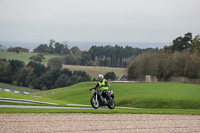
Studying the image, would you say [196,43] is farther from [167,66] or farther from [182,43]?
[167,66]

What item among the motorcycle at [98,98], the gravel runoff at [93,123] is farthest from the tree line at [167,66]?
the gravel runoff at [93,123]

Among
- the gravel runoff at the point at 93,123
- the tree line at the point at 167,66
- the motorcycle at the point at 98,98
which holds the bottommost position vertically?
the gravel runoff at the point at 93,123

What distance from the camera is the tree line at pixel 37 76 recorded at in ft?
456

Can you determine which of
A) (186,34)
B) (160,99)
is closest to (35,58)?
(186,34)

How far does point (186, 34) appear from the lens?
129 meters

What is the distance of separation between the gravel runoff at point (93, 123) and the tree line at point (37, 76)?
117984 millimetres

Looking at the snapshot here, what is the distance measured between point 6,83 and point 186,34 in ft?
241

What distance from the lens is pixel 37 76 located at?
476 ft

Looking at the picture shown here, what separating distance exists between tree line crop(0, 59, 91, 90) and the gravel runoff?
118m

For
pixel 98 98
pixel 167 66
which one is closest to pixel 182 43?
pixel 167 66

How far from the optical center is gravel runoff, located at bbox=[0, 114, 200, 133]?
631 inches

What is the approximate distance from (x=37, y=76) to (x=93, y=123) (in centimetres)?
12962

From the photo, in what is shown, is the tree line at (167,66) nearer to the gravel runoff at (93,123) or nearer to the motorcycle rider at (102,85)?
the motorcycle rider at (102,85)

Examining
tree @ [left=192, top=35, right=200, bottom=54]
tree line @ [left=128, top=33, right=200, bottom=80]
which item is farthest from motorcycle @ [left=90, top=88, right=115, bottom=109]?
tree @ [left=192, top=35, right=200, bottom=54]
